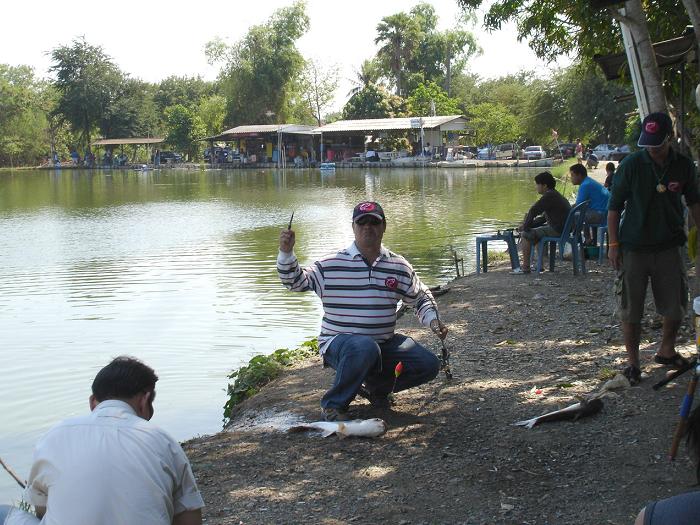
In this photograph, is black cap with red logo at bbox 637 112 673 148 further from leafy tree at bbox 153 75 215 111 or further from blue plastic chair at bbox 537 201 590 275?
leafy tree at bbox 153 75 215 111

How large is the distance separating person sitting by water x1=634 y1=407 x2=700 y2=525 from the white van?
211 ft

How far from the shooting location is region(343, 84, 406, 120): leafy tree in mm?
78250

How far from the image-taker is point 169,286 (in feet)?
49.7

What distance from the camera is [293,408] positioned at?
254 inches

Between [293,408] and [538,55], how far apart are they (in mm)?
11465

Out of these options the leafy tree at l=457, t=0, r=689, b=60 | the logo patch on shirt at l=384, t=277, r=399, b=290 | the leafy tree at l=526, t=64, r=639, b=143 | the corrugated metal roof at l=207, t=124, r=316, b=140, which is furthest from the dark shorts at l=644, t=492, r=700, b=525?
the corrugated metal roof at l=207, t=124, r=316, b=140

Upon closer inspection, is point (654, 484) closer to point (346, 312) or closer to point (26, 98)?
point (346, 312)

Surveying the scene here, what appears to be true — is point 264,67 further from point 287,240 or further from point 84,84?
point 287,240

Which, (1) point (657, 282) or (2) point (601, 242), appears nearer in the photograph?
(1) point (657, 282)

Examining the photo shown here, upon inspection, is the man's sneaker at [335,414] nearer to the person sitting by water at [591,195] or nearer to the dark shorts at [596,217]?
the person sitting by water at [591,195]

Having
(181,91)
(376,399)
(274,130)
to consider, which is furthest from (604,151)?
(181,91)

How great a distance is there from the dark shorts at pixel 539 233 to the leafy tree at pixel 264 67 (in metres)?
81.3

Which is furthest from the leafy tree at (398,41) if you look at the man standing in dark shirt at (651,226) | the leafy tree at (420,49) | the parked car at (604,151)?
the man standing in dark shirt at (651,226)

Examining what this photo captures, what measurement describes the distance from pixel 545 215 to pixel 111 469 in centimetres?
912
